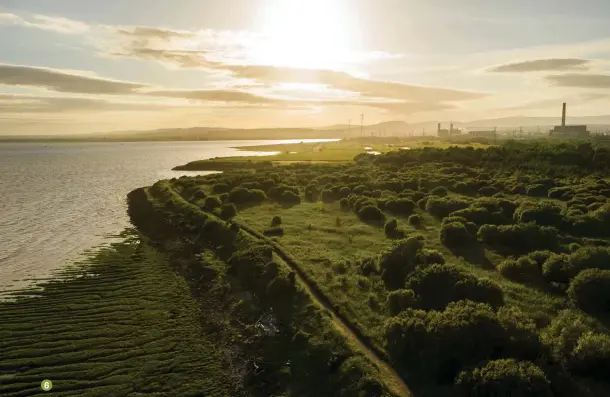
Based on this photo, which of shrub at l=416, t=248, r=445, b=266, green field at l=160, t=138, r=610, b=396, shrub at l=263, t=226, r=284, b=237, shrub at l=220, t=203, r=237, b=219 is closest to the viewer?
green field at l=160, t=138, r=610, b=396

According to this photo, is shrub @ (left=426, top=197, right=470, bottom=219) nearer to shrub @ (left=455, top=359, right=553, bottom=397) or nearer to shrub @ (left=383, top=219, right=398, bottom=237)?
shrub @ (left=383, top=219, right=398, bottom=237)

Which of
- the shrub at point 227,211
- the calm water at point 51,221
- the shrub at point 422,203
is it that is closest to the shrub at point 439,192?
the shrub at point 422,203

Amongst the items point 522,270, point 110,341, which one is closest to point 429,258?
point 522,270

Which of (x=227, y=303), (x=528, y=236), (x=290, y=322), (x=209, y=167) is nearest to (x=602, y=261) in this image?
(x=528, y=236)

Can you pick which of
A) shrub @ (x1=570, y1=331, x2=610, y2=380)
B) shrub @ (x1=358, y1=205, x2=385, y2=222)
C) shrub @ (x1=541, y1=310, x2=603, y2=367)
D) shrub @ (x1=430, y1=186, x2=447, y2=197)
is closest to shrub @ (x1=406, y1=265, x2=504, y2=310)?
shrub @ (x1=541, y1=310, x2=603, y2=367)

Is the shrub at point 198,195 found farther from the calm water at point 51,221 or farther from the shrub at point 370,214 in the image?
the shrub at point 370,214

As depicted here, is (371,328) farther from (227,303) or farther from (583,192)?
(583,192)

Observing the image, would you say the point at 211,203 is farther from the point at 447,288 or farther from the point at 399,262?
the point at 447,288
